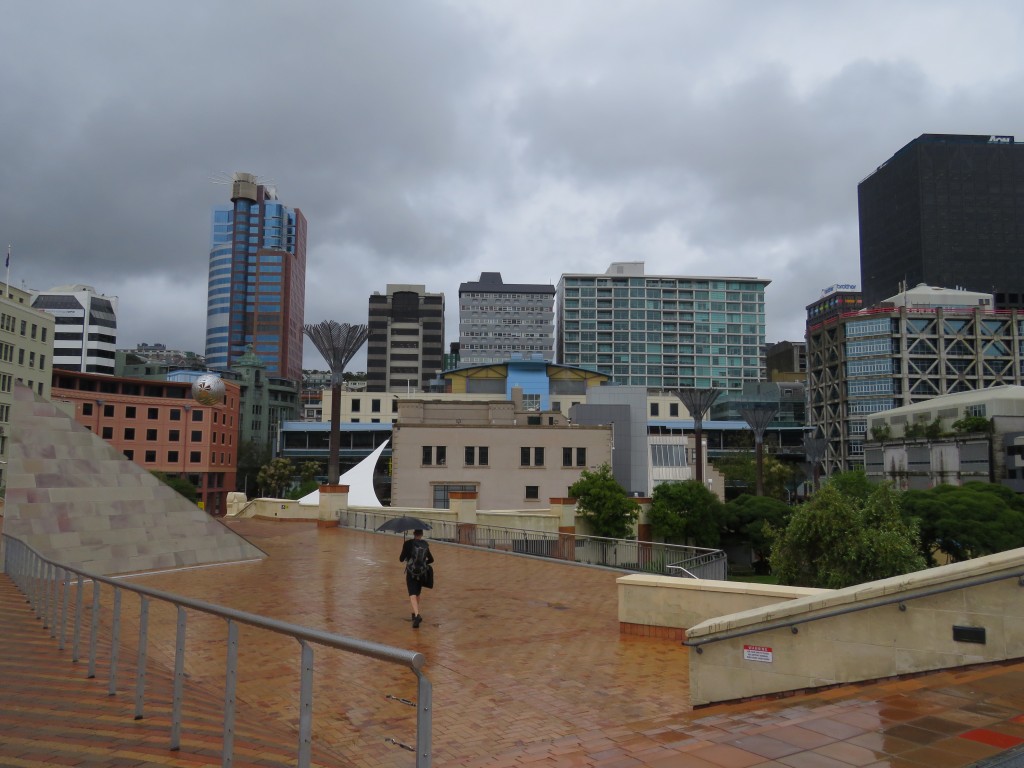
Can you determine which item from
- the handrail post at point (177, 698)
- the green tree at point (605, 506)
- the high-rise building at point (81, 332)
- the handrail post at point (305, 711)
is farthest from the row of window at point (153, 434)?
the handrail post at point (305, 711)

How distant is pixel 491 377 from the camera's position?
86750 mm

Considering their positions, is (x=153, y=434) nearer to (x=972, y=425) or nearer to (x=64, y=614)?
(x=64, y=614)

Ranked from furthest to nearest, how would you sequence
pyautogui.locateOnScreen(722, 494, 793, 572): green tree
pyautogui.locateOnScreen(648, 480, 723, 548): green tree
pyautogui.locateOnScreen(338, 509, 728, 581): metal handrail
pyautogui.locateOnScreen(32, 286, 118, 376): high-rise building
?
pyautogui.locateOnScreen(32, 286, 118, 376): high-rise building
pyautogui.locateOnScreen(722, 494, 793, 572): green tree
pyautogui.locateOnScreen(648, 480, 723, 548): green tree
pyautogui.locateOnScreen(338, 509, 728, 581): metal handrail

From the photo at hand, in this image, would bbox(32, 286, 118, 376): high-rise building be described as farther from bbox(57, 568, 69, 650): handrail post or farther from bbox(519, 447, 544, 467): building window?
bbox(57, 568, 69, 650): handrail post

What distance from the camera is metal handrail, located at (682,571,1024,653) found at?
252 inches

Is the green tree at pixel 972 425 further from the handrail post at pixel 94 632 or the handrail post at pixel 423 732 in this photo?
the handrail post at pixel 423 732

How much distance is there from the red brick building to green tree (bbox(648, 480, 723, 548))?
53.5 meters

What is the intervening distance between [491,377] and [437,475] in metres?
43.4

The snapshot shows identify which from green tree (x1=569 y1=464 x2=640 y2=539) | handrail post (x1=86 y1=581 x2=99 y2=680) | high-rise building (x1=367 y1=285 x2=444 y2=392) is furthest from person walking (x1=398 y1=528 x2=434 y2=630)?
high-rise building (x1=367 y1=285 x2=444 y2=392)

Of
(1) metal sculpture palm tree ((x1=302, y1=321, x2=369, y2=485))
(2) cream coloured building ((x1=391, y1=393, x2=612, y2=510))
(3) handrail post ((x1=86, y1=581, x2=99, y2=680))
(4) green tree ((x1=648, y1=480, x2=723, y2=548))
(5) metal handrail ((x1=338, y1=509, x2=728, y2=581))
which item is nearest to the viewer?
(3) handrail post ((x1=86, y1=581, x2=99, y2=680))

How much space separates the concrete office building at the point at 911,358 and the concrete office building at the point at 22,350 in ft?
295

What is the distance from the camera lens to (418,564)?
10891 mm

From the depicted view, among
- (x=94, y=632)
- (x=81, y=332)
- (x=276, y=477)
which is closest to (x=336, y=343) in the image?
(x=94, y=632)

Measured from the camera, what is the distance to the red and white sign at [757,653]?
7.50m
